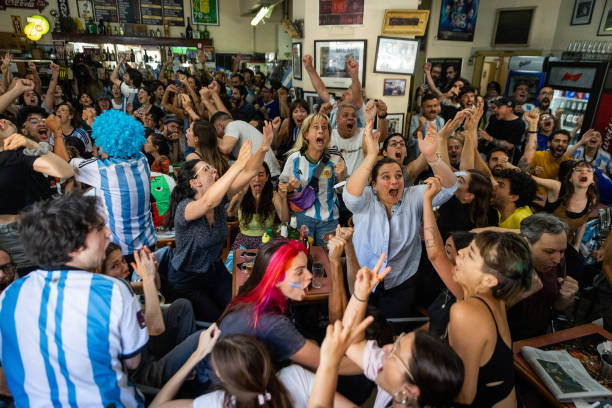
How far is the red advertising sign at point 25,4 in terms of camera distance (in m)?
8.41

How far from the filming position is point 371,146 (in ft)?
7.51

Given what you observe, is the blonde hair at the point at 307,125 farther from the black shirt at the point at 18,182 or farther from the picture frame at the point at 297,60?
the picture frame at the point at 297,60

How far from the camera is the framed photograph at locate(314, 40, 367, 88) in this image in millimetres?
5418

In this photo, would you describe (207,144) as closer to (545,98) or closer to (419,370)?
(419,370)

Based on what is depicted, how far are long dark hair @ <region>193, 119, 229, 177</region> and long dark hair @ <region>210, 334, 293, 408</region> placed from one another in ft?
8.06

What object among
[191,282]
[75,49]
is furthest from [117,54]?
[191,282]

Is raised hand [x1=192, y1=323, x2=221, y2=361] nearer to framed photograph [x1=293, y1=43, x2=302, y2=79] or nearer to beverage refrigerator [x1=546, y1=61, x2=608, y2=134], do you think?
framed photograph [x1=293, y1=43, x2=302, y2=79]

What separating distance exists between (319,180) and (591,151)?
3.59 m

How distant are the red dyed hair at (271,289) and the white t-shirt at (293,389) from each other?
0.29 m

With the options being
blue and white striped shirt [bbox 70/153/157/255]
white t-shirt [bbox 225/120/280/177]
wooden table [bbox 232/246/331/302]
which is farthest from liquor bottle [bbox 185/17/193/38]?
wooden table [bbox 232/246/331/302]

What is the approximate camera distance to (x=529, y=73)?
7254mm

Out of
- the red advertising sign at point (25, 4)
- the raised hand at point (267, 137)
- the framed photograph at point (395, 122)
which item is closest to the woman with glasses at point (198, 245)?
the raised hand at point (267, 137)

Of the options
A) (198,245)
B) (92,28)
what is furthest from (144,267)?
(92,28)

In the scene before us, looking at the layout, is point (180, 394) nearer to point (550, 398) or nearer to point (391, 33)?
point (550, 398)
